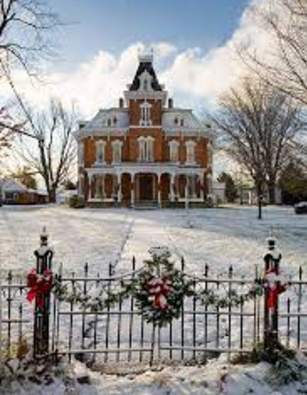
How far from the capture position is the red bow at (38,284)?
5879mm

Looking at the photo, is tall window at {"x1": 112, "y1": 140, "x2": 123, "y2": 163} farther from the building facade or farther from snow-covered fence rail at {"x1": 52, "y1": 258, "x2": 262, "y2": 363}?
snow-covered fence rail at {"x1": 52, "y1": 258, "x2": 262, "y2": 363}

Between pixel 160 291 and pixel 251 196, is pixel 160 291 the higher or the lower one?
the lower one

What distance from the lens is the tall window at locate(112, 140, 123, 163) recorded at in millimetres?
49719

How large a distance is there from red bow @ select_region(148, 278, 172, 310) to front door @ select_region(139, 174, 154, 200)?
142 ft

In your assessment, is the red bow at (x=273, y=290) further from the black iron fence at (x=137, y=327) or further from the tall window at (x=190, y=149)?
the tall window at (x=190, y=149)

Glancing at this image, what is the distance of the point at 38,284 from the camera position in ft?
19.3

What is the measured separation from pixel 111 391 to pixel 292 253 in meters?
11.6

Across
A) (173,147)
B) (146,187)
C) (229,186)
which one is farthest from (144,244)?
(229,186)

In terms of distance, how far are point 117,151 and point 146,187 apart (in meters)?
4.07

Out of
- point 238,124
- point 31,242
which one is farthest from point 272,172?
point 31,242

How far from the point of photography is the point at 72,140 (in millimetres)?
65000

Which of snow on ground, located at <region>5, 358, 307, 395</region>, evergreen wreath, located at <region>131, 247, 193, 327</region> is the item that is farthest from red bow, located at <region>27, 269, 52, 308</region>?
evergreen wreath, located at <region>131, 247, 193, 327</region>

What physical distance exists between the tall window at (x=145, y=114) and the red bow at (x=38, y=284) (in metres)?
43.4

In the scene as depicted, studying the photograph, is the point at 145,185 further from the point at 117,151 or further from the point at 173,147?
the point at 173,147
